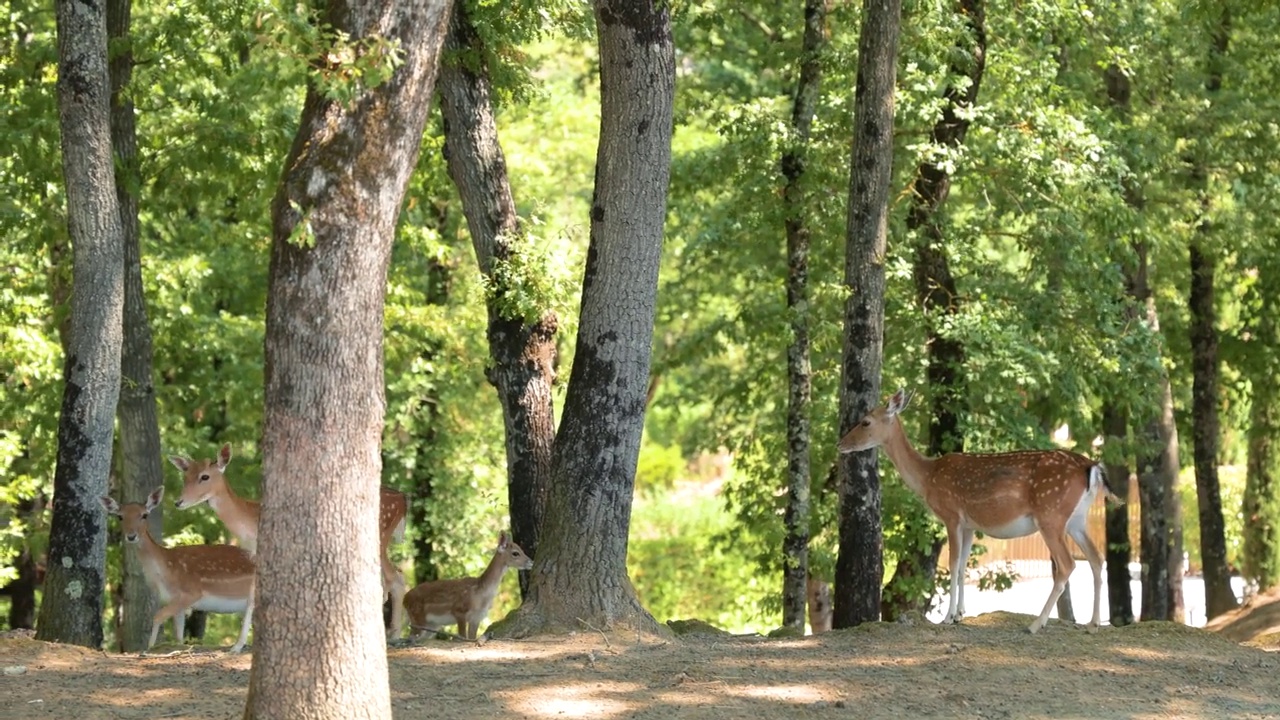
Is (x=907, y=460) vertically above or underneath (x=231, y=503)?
above

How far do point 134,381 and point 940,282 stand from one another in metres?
9.14

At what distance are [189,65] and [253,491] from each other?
754cm

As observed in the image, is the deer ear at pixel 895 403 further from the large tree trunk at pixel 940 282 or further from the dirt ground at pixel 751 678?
the large tree trunk at pixel 940 282

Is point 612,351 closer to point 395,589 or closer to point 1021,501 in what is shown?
point 1021,501

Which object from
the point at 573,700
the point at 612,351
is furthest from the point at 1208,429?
the point at 573,700

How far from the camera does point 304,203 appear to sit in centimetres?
768

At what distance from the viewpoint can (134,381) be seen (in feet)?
54.9

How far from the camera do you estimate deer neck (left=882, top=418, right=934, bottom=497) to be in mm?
13617

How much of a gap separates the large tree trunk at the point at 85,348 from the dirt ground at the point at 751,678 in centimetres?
141

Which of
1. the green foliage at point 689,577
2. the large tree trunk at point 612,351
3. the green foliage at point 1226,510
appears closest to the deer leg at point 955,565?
the large tree trunk at point 612,351

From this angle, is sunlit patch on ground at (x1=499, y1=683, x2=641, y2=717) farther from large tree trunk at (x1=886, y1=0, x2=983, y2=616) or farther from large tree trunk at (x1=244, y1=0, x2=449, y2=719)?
large tree trunk at (x1=886, y1=0, x2=983, y2=616)

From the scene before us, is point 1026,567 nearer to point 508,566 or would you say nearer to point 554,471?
point 508,566

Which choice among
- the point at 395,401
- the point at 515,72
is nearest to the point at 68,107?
the point at 515,72

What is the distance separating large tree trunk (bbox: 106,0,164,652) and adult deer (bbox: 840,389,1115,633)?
8.21 m
